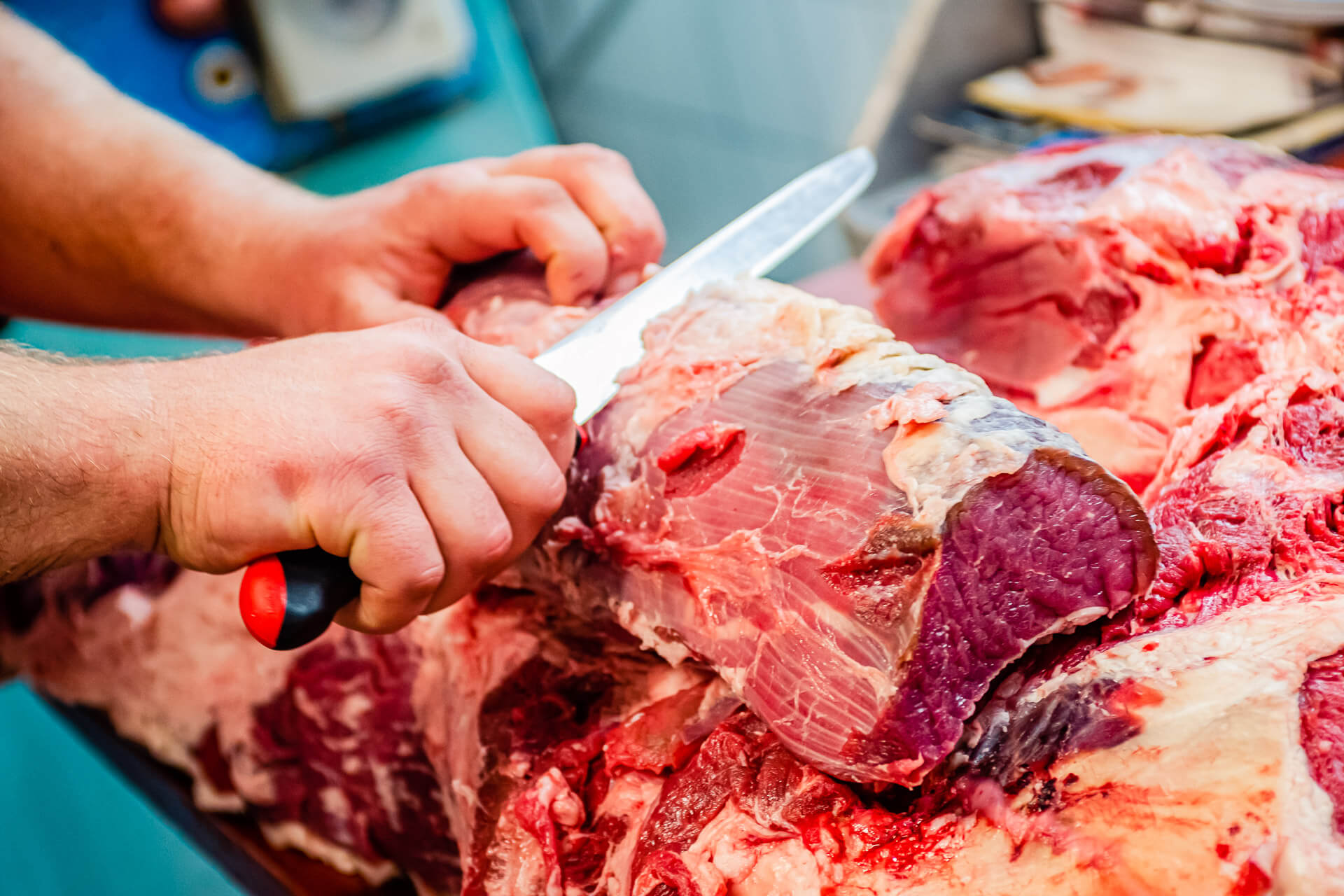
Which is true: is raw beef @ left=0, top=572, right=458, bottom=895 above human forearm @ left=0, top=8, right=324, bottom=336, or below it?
below

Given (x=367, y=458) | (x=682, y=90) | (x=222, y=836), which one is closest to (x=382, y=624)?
(x=367, y=458)

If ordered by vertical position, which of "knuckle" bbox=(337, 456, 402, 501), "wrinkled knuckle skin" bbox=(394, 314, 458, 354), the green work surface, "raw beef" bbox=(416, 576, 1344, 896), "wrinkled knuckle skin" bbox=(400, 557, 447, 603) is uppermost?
"wrinkled knuckle skin" bbox=(394, 314, 458, 354)

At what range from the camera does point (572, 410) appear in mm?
1174

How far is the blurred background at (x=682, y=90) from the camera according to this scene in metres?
2.88

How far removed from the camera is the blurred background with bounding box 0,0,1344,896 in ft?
9.46

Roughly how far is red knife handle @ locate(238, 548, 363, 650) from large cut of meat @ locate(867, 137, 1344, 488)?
1.09 metres

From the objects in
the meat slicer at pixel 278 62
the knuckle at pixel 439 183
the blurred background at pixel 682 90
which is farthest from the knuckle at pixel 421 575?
the meat slicer at pixel 278 62

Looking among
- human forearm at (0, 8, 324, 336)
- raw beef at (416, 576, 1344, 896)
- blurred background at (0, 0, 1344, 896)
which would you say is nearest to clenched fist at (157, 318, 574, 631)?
raw beef at (416, 576, 1344, 896)

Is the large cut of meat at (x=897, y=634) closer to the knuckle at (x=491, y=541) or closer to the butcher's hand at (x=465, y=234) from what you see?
the butcher's hand at (x=465, y=234)

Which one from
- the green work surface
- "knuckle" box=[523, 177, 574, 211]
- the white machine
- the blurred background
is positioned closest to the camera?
"knuckle" box=[523, 177, 574, 211]

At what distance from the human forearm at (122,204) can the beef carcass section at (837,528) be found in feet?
2.95

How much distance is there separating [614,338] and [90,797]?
2957 millimetres

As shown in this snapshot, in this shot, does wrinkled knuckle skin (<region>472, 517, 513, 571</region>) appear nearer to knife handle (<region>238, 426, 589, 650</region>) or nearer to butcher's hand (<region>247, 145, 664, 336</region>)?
A: knife handle (<region>238, 426, 589, 650</region>)

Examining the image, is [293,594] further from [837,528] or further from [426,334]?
[837,528]
